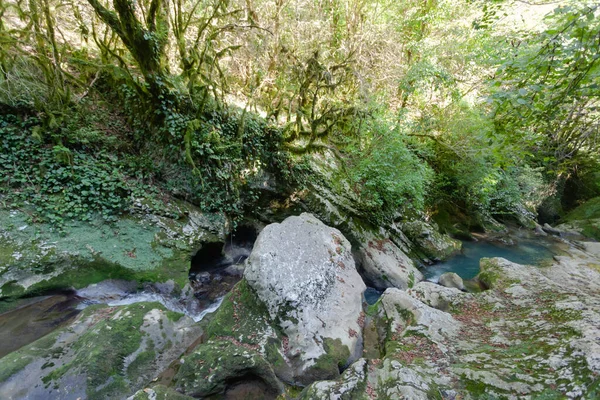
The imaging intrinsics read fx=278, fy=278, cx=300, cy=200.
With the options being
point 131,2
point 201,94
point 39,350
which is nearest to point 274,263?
point 39,350

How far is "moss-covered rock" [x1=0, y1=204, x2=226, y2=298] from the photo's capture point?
5.03 m

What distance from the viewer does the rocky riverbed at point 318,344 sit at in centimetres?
324

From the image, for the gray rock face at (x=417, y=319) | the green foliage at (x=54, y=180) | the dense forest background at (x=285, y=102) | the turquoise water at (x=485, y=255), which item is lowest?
the turquoise water at (x=485, y=255)

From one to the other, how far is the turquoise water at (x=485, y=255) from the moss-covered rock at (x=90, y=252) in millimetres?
7620

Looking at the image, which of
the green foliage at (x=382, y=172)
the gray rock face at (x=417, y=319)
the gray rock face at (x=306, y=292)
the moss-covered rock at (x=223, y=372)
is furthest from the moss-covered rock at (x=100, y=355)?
the green foliage at (x=382, y=172)

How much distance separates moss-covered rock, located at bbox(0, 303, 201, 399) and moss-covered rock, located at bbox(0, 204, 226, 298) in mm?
1048

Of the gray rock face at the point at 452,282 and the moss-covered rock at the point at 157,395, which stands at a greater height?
the moss-covered rock at the point at 157,395

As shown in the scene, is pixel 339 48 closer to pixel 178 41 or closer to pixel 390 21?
pixel 390 21

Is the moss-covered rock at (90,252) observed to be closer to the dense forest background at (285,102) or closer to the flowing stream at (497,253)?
the dense forest background at (285,102)

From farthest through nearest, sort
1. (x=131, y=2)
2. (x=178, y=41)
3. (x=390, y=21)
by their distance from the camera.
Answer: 1. (x=390, y=21)
2. (x=178, y=41)
3. (x=131, y=2)

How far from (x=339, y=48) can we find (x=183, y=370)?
A: 42.3 ft

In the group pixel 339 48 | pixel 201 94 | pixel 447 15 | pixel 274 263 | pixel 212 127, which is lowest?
pixel 274 263

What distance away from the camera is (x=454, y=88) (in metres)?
11.1

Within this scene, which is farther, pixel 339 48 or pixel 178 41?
pixel 339 48
